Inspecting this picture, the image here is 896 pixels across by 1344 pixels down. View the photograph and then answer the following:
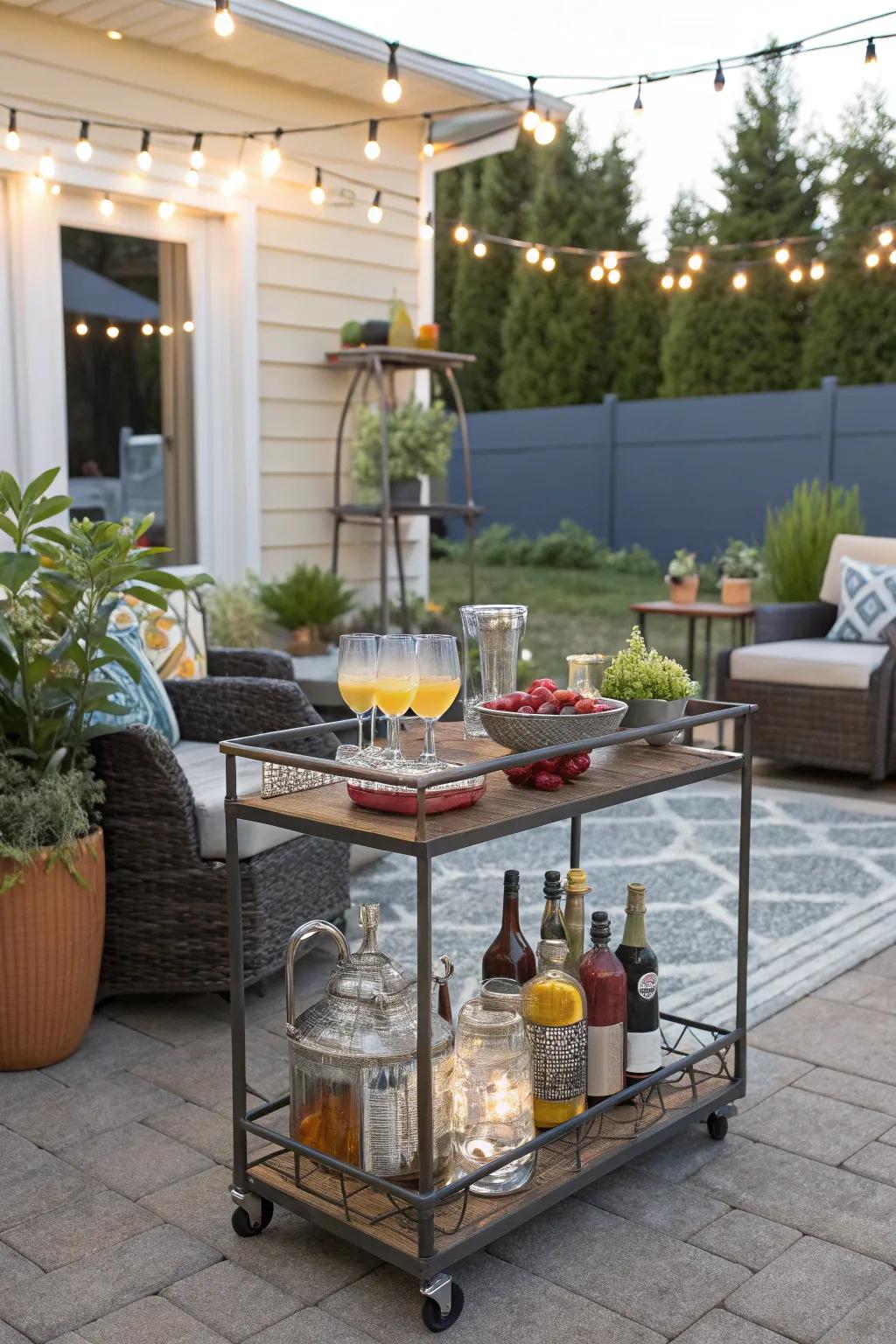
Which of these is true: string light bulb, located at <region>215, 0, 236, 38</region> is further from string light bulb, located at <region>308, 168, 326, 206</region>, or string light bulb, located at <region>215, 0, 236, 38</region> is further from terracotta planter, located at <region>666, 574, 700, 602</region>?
terracotta planter, located at <region>666, 574, 700, 602</region>

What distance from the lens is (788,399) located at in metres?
11.7

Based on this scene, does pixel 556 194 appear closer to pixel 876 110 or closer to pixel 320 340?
pixel 876 110

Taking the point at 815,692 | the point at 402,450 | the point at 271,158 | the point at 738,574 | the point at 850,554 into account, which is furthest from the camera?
the point at 738,574

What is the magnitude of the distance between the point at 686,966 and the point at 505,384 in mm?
13256

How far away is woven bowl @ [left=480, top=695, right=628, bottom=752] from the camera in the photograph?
1.98 meters

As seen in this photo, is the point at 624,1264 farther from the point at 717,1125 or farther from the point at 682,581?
the point at 682,581

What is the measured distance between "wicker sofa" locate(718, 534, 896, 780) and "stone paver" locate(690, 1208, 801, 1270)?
10.3ft

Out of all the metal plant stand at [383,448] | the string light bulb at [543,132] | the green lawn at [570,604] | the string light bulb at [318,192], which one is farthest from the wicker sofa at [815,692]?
the string light bulb at [318,192]

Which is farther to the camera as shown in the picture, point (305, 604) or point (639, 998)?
point (305, 604)

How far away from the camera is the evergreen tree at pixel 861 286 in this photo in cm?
1287

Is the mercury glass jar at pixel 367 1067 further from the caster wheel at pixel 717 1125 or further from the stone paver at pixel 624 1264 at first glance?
the caster wheel at pixel 717 1125

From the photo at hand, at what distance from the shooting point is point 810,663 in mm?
5121

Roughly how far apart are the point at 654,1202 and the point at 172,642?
86.2 inches

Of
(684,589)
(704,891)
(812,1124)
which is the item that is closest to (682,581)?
(684,589)
